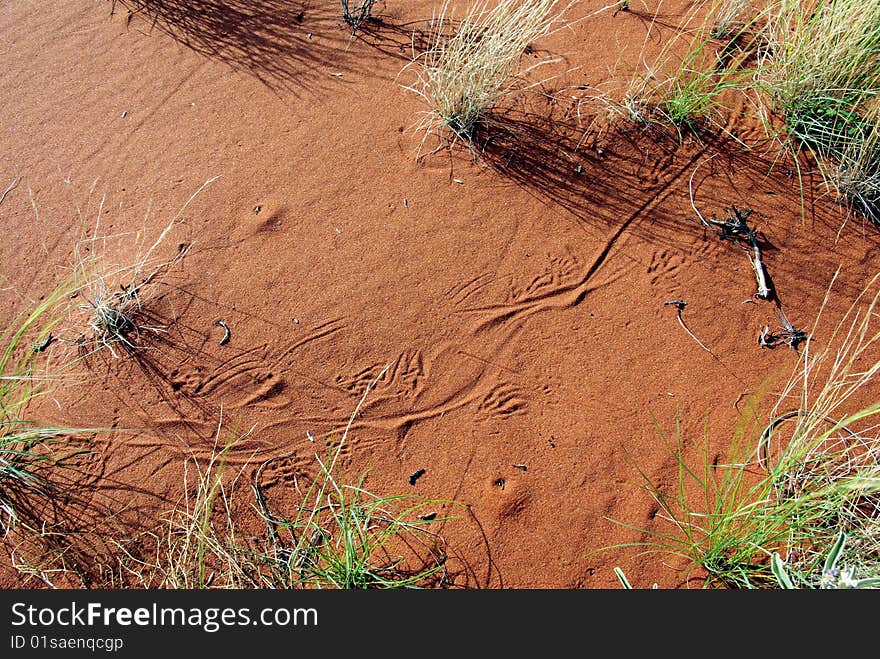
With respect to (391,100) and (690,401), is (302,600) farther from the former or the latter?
(391,100)

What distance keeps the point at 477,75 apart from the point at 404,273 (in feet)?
3.43

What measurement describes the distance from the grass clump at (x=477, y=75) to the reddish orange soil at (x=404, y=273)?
151mm

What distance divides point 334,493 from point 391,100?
2.12 m

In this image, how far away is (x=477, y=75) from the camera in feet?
10.2

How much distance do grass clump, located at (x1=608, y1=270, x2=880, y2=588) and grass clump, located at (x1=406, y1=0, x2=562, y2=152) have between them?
1788 mm

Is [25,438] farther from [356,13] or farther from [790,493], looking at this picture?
[356,13]

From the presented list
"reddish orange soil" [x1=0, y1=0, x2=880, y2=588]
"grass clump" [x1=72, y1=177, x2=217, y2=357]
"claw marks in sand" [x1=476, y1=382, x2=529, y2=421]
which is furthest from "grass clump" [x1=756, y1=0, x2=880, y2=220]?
"grass clump" [x1=72, y1=177, x2=217, y2=357]

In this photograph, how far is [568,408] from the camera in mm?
2512

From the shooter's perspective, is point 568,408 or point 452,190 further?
point 452,190

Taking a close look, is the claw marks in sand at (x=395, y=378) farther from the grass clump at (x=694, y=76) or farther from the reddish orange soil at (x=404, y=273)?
the grass clump at (x=694, y=76)

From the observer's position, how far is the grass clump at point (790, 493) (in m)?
1.96

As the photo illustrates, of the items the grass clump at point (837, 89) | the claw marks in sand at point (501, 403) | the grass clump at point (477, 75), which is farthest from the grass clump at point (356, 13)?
the claw marks in sand at point (501, 403)

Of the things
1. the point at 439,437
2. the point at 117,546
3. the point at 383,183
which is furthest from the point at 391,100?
the point at 117,546

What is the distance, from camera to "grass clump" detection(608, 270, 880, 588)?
1.96m
